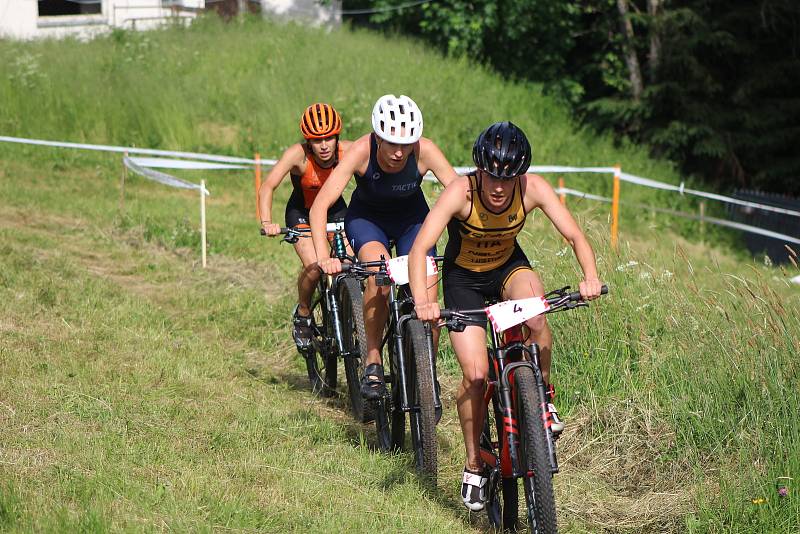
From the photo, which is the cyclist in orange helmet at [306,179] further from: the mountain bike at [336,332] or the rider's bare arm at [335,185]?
the rider's bare arm at [335,185]

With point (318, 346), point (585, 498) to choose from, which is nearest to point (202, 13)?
point (318, 346)

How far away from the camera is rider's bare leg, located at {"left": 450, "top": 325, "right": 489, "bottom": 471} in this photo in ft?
18.2

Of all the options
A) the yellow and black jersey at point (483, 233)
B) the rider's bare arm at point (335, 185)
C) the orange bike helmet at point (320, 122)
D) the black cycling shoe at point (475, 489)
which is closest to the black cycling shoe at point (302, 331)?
the orange bike helmet at point (320, 122)

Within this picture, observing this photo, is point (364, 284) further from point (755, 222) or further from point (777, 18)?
point (777, 18)

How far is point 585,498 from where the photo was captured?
20.2ft

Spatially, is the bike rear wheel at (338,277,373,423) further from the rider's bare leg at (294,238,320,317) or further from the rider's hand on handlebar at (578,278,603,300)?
the rider's hand on handlebar at (578,278,603,300)

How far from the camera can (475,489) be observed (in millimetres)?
5504

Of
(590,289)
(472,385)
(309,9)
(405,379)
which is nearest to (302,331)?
(405,379)

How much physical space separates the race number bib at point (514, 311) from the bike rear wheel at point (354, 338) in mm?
1928

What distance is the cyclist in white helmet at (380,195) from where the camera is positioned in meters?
6.51

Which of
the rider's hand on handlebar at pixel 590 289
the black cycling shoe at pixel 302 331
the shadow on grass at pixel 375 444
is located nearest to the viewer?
the rider's hand on handlebar at pixel 590 289

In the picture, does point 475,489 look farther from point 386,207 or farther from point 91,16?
point 91,16

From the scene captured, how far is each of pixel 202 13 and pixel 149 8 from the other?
141cm

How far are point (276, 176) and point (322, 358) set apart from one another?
4.79 ft
